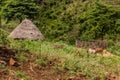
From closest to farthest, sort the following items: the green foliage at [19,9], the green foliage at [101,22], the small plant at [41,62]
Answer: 1. the small plant at [41,62]
2. the green foliage at [101,22]
3. the green foliage at [19,9]

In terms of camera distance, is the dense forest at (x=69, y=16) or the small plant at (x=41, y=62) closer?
the small plant at (x=41, y=62)

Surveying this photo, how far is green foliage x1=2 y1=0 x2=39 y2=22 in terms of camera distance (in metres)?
22.3

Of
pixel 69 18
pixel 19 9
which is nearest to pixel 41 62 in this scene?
pixel 69 18

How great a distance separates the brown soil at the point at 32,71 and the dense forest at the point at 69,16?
14.1 metres

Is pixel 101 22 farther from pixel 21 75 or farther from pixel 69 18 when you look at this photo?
pixel 21 75

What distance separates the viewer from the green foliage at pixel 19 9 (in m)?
22.3

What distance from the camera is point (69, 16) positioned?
859 inches

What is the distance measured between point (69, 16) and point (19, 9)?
11.4 ft

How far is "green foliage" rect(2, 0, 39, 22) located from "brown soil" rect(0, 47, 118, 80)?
1635cm

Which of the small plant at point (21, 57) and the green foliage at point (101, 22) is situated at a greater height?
the small plant at point (21, 57)

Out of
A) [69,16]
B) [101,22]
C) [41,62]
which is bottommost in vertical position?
[101,22]

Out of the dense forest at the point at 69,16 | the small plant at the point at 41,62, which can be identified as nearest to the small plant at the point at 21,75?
the small plant at the point at 41,62

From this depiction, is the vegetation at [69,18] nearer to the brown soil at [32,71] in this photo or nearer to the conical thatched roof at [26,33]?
the conical thatched roof at [26,33]

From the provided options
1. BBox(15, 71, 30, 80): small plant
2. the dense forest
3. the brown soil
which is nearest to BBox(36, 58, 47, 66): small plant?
the brown soil
